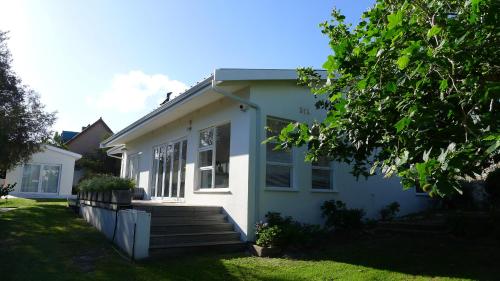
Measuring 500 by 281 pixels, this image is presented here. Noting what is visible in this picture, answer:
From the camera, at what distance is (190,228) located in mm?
8773

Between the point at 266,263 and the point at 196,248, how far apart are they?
5.20 feet

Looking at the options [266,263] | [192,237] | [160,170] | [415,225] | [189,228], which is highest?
[160,170]

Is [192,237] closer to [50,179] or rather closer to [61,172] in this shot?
[61,172]

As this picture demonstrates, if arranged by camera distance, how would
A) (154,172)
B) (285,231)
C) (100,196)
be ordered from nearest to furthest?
(285,231)
(100,196)
(154,172)

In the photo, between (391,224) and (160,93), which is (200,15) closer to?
(391,224)

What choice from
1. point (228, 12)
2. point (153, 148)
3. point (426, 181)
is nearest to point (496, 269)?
point (426, 181)

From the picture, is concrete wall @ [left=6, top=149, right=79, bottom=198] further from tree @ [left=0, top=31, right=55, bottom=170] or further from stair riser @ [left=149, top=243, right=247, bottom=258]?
stair riser @ [left=149, top=243, right=247, bottom=258]

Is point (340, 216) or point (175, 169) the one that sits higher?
point (175, 169)

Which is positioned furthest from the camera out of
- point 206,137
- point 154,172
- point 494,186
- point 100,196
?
point 154,172

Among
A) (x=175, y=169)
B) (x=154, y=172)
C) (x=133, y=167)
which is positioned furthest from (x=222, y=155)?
(x=133, y=167)

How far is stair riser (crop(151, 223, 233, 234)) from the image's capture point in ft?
27.4

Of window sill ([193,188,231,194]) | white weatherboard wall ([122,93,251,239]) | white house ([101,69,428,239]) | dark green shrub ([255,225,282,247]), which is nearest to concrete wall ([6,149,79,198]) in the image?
white weatherboard wall ([122,93,251,239])

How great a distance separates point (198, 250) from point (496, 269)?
17.8 ft

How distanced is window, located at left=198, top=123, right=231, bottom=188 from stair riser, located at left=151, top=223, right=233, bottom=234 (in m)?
1.25
